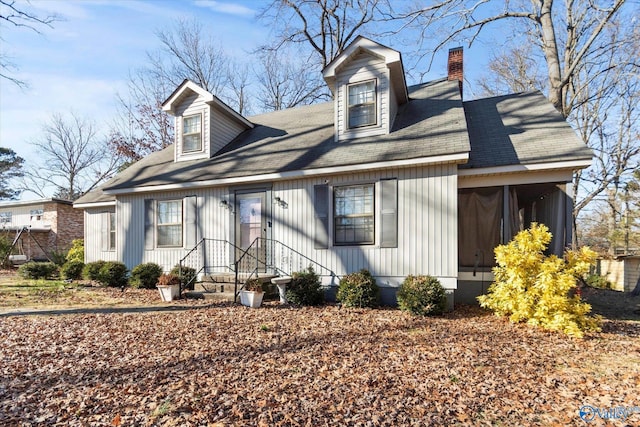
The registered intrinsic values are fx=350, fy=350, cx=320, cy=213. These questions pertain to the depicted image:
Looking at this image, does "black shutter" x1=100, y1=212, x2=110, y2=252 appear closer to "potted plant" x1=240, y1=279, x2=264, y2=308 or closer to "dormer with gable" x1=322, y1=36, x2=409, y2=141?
"potted plant" x1=240, y1=279, x2=264, y2=308

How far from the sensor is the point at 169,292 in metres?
8.55

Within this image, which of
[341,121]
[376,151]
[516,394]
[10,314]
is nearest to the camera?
[516,394]

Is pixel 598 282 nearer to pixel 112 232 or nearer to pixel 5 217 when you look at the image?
pixel 112 232

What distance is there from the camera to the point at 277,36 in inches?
765

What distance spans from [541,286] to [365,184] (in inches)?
161

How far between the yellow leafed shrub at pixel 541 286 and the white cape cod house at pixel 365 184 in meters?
1.25

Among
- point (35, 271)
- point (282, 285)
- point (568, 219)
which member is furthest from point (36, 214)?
point (568, 219)

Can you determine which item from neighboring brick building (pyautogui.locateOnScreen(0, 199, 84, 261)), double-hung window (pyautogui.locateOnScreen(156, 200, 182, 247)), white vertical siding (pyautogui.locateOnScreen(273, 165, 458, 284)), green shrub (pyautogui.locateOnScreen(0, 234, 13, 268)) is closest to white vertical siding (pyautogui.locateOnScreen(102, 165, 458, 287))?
white vertical siding (pyautogui.locateOnScreen(273, 165, 458, 284))

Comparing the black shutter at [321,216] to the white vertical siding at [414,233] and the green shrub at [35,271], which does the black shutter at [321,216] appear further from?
the green shrub at [35,271]

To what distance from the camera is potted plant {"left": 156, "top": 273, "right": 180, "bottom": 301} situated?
8.55m

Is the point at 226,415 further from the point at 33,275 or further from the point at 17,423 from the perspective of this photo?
the point at 33,275

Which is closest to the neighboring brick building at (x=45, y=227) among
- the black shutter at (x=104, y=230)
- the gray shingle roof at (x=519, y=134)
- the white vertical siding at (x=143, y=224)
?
the black shutter at (x=104, y=230)

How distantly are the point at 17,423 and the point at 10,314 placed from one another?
543cm

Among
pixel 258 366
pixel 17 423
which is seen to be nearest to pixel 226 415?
pixel 258 366
